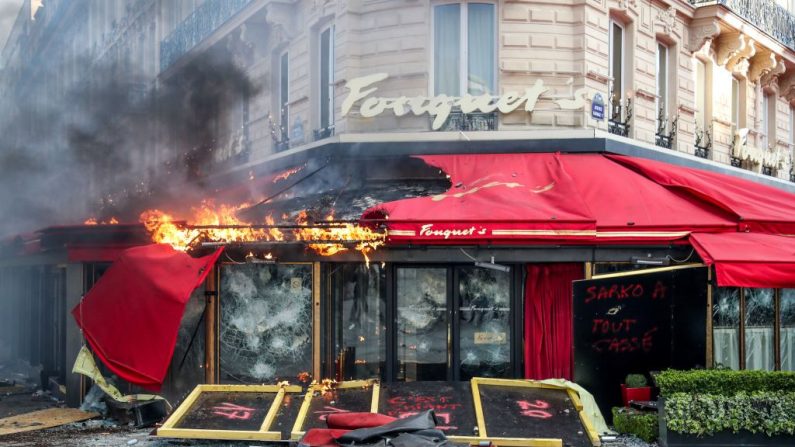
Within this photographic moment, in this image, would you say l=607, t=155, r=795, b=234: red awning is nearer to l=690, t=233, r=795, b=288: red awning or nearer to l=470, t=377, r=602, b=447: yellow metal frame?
l=690, t=233, r=795, b=288: red awning

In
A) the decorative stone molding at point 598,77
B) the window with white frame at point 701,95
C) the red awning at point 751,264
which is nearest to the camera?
the red awning at point 751,264

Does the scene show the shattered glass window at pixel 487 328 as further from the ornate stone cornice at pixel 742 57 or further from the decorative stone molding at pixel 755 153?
the ornate stone cornice at pixel 742 57

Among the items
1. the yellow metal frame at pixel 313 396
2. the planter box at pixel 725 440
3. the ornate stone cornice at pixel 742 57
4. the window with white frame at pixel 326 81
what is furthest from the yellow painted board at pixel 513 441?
the ornate stone cornice at pixel 742 57

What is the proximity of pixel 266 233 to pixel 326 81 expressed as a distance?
14.6 feet

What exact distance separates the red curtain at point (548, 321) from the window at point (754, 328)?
207cm

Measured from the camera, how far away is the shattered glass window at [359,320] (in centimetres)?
1223

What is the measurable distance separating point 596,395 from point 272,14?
9327 mm

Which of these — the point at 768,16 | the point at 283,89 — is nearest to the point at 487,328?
the point at 283,89

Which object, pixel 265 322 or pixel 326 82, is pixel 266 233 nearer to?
pixel 265 322

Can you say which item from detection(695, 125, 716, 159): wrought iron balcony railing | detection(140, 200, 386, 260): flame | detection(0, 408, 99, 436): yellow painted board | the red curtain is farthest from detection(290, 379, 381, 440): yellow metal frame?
detection(695, 125, 716, 159): wrought iron balcony railing

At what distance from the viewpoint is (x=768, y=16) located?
18266 millimetres

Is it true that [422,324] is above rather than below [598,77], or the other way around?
below

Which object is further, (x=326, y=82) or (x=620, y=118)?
(x=326, y=82)

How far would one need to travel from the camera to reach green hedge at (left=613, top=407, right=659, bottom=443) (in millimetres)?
9906
